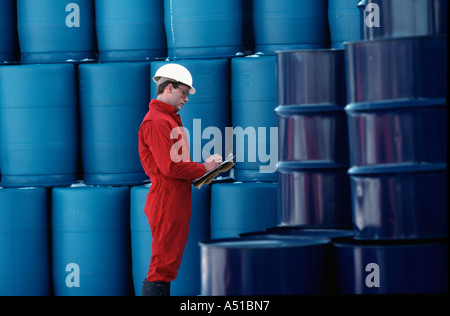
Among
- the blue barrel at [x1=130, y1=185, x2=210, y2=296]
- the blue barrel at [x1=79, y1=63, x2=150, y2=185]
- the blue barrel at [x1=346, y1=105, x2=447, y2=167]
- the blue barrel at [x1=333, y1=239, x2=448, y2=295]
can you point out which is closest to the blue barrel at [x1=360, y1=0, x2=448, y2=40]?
the blue barrel at [x1=346, y1=105, x2=447, y2=167]

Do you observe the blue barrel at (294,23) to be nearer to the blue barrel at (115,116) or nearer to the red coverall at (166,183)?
the blue barrel at (115,116)

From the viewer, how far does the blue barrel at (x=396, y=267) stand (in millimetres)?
2951

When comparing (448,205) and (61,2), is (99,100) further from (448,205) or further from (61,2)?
(448,205)

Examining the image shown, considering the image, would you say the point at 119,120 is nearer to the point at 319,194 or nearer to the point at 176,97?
the point at 176,97

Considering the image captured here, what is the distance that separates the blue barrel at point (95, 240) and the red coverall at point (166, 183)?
688mm

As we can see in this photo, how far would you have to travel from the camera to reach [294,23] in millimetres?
4453

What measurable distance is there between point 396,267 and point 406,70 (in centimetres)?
63

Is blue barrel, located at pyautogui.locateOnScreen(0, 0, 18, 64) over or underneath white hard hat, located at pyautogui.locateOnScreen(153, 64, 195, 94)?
over

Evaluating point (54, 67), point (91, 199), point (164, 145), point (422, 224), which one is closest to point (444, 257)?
point (422, 224)

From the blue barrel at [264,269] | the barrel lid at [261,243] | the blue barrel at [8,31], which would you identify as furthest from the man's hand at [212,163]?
the blue barrel at [8,31]

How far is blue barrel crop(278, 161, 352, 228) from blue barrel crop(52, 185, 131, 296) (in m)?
1.40

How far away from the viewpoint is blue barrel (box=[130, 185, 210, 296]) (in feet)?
14.8

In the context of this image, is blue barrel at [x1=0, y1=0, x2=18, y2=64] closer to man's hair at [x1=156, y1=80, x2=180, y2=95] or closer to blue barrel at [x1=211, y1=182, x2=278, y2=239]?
man's hair at [x1=156, y1=80, x2=180, y2=95]

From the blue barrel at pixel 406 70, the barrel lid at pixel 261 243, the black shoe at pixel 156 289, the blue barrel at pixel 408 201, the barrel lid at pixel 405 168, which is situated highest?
the blue barrel at pixel 406 70
